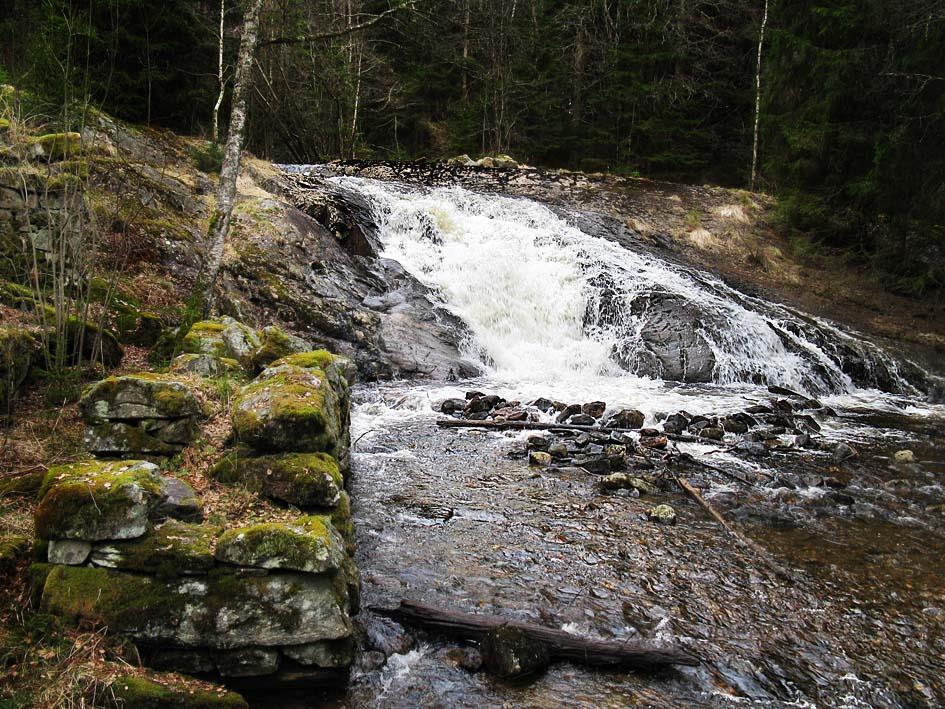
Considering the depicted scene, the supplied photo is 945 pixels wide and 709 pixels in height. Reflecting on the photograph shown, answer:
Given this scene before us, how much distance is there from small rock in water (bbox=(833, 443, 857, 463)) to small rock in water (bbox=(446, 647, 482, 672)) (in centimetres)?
610

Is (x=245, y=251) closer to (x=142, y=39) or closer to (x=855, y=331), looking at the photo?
(x=142, y=39)

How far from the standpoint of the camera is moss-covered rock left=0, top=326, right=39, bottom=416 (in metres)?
5.04

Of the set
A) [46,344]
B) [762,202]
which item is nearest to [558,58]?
[762,202]

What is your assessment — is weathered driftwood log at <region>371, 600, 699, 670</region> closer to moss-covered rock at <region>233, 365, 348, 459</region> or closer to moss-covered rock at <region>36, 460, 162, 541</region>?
moss-covered rock at <region>233, 365, 348, 459</region>

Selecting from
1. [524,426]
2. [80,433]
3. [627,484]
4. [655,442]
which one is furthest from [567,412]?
[80,433]

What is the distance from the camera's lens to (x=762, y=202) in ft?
65.2

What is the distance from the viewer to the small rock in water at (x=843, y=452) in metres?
7.88

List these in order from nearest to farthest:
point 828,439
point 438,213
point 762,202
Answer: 1. point 828,439
2. point 438,213
3. point 762,202

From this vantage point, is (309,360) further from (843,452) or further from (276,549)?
(843,452)

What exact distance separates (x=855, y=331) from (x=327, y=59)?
2011 cm

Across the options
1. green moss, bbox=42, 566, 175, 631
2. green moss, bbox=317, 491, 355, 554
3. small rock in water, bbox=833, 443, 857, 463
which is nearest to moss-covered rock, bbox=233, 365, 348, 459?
green moss, bbox=317, 491, 355, 554

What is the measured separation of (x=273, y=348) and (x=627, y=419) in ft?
16.9

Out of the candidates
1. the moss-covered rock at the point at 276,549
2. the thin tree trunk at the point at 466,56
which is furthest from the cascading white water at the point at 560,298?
the thin tree trunk at the point at 466,56

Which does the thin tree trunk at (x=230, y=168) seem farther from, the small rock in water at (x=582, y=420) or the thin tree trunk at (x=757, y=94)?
the thin tree trunk at (x=757, y=94)
